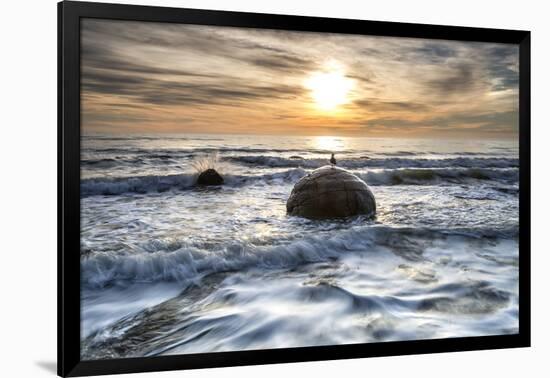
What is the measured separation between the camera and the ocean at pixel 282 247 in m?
4.52

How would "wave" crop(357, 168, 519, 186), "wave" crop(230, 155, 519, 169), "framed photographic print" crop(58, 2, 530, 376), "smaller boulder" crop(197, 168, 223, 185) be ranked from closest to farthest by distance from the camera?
"framed photographic print" crop(58, 2, 530, 376), "smaller boulder" crop(197, 168, 223, 185), "wave" crop(230, 155, 519, 169), "wave" crop(357, 168, 519, 186)

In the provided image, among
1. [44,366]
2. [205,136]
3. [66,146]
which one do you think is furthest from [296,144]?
[44,366]

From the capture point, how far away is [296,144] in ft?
16.4

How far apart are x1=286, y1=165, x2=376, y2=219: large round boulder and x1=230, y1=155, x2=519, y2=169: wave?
68mm

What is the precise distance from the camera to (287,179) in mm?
5020

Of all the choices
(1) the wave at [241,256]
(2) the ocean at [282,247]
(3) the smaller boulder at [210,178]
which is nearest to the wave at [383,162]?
(2) the ocean at [282,247]

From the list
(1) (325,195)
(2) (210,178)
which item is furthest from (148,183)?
(1) (325,195)

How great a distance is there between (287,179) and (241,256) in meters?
0.61

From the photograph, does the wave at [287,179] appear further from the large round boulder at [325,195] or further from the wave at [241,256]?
the wave at [241,256]

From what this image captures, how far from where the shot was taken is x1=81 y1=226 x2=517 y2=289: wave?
178 inches

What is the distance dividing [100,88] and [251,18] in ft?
3.28

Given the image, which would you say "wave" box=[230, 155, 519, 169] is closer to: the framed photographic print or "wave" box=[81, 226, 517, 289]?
the framed photographic print

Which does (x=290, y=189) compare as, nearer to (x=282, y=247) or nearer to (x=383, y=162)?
(x=282, y=247)

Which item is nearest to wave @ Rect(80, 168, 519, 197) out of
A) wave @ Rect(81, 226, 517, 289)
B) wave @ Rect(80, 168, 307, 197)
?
wave @ Rect(80, 168, 307, 197)
